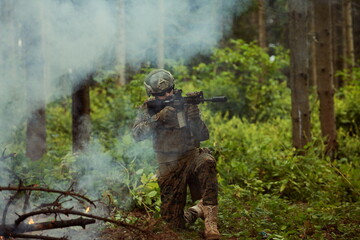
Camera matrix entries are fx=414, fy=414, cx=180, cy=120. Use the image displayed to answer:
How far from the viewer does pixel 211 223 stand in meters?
4.26

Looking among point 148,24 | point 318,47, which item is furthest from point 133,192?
point 148,24

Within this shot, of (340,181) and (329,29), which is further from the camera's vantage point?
(329,29)

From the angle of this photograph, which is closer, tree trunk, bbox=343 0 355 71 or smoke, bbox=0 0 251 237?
smoke, bbox=0 0 251 237

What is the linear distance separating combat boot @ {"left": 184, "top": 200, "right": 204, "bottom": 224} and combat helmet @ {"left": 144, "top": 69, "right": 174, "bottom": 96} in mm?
1313

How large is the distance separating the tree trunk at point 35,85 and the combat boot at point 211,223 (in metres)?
4.97

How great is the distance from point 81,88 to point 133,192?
2737 millimetres

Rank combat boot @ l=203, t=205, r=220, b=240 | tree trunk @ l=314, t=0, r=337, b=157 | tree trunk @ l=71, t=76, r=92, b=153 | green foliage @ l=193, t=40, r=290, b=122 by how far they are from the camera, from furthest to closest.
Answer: green foliage @ l=193, t=40, r=290, b=122 < tree trunk @ l=314, t=0, r=337, b=157 < tree trunk @ l=71, t=76, r=92, b=153 < combat boot @ l=203, t=205, r=220, b=240

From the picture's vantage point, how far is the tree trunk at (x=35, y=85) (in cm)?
769

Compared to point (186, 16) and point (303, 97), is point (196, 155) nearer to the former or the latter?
point (303, 97)

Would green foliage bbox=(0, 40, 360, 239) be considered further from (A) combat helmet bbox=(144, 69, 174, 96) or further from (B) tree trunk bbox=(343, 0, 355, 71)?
(B) tree trunk bbox=(343, 0, 355, 71)

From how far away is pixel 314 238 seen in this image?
4277 mm

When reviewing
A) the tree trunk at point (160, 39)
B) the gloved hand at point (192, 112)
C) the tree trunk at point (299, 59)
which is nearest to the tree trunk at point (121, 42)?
the tree trunk at point (160, 39)

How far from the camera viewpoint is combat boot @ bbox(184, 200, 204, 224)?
4.55 metres

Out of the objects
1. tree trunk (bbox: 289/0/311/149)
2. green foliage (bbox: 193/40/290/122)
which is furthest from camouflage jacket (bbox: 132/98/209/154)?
A: green foliage (bbox: 193/40/290/122)
